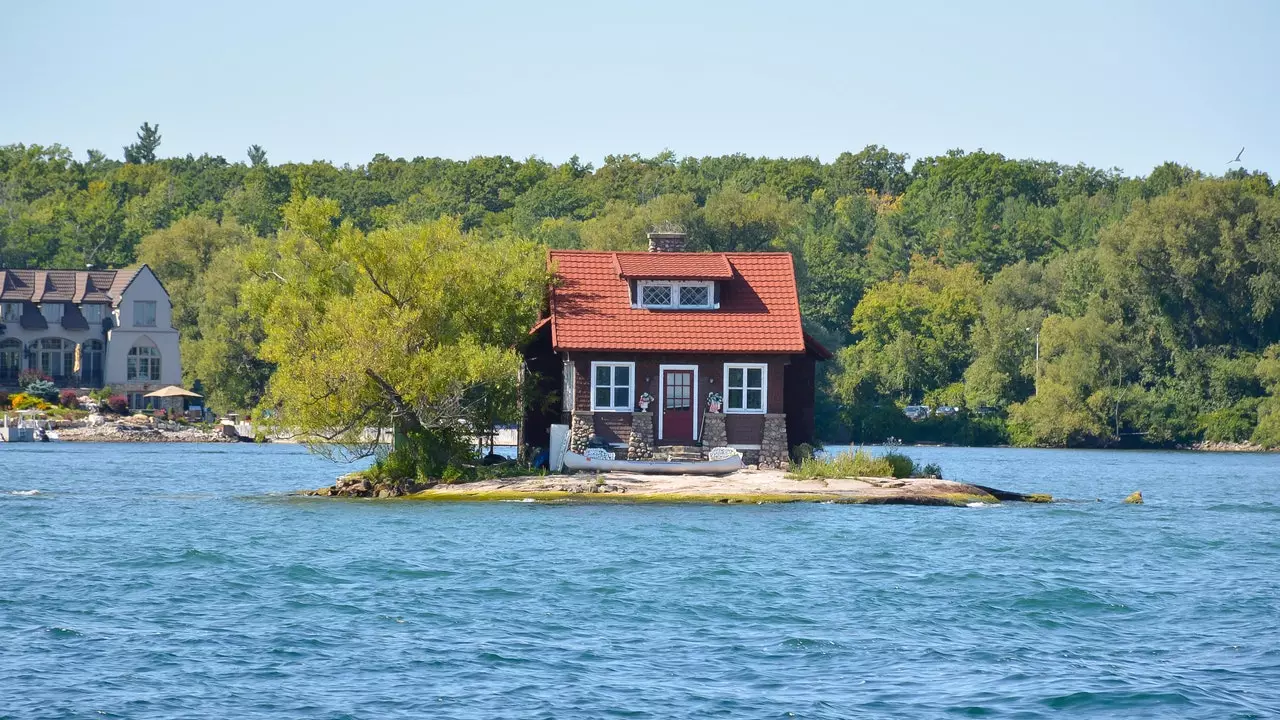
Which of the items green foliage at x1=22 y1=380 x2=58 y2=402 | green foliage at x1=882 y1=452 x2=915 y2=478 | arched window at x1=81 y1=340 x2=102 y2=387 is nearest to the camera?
green foliage at x1=882 y1=452 x2=915 y2=478

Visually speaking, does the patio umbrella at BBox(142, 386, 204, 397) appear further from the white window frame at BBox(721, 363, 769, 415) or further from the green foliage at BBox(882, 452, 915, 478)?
the green foliage at BBox(882, 452, 915, 478)

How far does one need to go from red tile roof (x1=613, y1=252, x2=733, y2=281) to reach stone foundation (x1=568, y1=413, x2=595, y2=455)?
3.92 metres

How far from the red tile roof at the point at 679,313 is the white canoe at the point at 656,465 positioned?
113 inches

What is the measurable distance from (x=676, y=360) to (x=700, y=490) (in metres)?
5.05

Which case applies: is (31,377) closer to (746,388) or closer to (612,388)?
(612,388)

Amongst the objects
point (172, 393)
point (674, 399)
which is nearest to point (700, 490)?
point (674, 399)

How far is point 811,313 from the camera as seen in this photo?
110 m

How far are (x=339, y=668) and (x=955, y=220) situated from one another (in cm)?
11250

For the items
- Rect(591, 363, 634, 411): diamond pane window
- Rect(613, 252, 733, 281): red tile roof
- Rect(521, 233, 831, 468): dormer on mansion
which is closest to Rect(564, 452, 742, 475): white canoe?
Rect(521, 233, 831, 468): dormer on mansion

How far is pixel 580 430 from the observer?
139 ft

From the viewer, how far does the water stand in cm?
1788

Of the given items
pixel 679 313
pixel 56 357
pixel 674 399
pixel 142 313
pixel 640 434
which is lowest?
pixel 640 434

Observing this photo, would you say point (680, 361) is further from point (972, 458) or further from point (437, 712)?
point (972, 458)

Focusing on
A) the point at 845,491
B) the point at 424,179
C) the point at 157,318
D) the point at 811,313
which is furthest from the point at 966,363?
the point at 845,491
